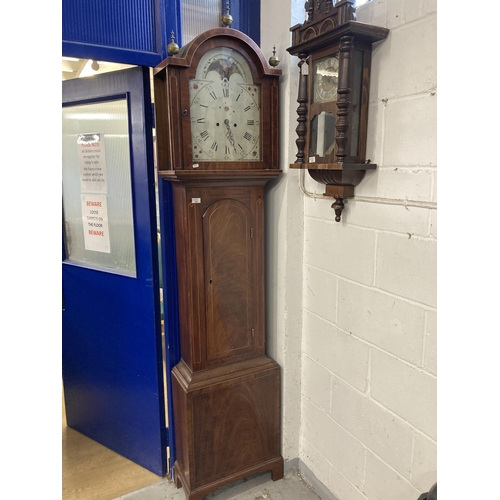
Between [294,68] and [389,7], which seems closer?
[389,7]

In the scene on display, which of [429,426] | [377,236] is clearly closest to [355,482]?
[429,426]

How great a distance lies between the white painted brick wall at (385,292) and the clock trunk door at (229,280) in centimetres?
25

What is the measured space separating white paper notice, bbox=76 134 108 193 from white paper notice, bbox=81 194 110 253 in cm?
4

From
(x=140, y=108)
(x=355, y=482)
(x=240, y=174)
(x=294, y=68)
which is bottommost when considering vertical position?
(x=355, y=482)

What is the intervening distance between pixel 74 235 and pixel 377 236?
4.64ft

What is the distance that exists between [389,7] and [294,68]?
42 cm

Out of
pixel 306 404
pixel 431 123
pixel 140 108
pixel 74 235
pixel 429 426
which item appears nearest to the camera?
pixel 431 123

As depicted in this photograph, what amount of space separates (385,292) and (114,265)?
3.87ft

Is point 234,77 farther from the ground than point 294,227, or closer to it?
farther from the ground

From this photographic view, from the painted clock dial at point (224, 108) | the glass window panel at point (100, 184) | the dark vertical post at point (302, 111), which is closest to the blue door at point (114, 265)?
the glass window panel at point (100, 184)

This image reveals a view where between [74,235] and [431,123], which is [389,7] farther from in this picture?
[74,235]
